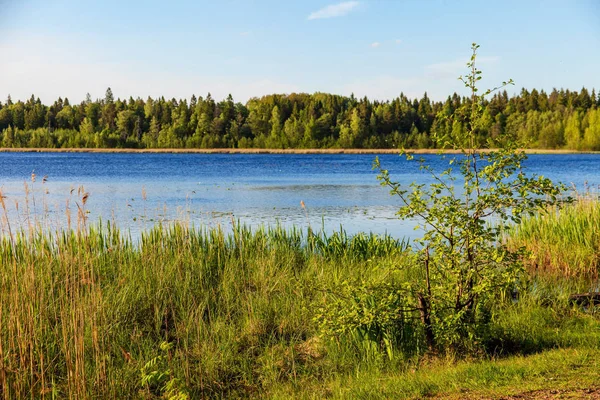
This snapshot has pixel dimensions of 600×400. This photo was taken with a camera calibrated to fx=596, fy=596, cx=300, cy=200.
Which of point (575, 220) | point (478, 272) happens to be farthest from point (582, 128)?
point (478, 272)

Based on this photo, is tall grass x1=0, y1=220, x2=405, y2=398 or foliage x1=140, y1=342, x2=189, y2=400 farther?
tall grass x1=0, y1=220, x2=405, y2=398

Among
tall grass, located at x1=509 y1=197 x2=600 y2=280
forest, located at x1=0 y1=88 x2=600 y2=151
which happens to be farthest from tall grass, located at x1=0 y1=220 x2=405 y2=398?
forest, located at x1=0 y1=88 x2=600 y2=151

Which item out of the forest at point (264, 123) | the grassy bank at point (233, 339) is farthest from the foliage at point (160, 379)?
the forest at point (264, 123)

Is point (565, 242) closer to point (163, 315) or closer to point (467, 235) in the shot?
point (467, 235)

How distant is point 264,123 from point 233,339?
396 ft

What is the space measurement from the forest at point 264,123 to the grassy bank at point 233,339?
10177 cm

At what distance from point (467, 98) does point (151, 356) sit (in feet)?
14.1

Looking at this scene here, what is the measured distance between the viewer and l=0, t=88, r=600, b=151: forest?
113 metres

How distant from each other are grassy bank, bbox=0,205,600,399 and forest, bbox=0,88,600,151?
334 ft

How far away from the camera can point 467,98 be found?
6430 millimetres

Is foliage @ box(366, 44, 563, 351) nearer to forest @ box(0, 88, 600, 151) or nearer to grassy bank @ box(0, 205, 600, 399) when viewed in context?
grassy bank @ box(0, 205, 600, 399)

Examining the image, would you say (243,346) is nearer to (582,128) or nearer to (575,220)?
(575,220)

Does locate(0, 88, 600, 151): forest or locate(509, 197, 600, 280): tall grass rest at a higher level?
locate(0, 88, 600, 151): forest

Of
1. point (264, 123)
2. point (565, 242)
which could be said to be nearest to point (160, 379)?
point (565, 242)
